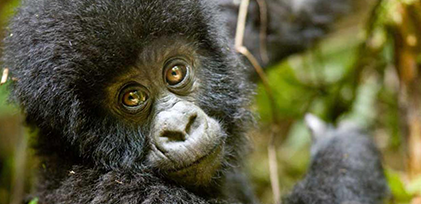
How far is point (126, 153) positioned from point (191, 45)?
2.24ft

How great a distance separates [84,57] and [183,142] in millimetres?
627

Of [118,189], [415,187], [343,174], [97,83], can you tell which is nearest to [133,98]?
[97,83]

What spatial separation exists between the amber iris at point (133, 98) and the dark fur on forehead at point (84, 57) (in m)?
0.11

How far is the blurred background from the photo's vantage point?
3.24 metres

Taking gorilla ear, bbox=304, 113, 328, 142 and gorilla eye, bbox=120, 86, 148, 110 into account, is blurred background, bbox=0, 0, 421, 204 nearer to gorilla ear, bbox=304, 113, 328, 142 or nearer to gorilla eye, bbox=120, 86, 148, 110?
gorilla ear, bbox=304, 113, 328, 142

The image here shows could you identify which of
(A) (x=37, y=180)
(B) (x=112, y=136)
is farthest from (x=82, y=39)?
(A) (x=37, y=180)

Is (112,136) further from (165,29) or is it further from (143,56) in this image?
(165,29)

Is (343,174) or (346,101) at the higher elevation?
(346,101)

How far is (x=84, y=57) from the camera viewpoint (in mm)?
2363

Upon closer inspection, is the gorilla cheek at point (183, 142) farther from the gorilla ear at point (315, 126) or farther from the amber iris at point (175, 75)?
the gorilla ear at point (315, 126)

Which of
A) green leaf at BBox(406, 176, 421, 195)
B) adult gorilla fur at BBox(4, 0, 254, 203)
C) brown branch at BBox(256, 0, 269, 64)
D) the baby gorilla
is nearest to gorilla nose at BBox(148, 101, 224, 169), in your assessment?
adult gorilla fur at BBox(4, 0, 254, 203)

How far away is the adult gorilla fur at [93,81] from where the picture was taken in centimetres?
237

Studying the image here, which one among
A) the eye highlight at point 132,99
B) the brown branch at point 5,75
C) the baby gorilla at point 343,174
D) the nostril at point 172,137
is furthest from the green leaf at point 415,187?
the brown branch at point 5,75

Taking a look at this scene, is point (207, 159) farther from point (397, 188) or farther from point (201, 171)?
point (397, 188)
